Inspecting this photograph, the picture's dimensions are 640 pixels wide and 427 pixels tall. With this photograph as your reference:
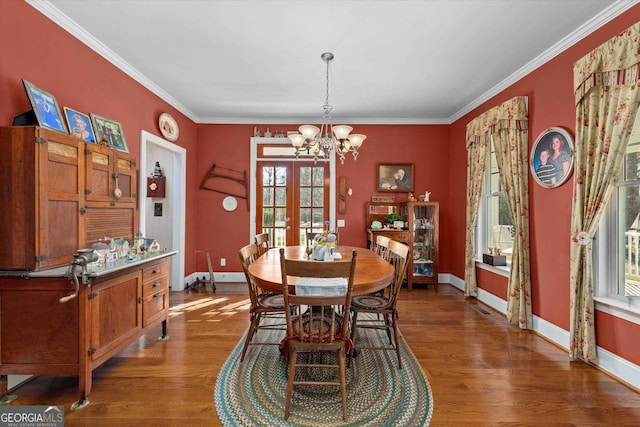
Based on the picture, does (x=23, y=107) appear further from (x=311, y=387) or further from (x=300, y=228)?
(x=300, y=228)

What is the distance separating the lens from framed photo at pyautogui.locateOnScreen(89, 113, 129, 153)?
101 inches

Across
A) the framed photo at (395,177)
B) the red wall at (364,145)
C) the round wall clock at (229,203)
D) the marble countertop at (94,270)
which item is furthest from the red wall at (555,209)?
the round wall clock at (229,203)

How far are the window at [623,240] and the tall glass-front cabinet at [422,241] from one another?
2308 mm

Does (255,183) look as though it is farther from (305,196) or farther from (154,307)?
(154,307)

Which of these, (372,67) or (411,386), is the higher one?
(372,67)

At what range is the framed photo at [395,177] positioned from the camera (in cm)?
495

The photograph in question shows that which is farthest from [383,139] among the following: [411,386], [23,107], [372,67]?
[23,107]

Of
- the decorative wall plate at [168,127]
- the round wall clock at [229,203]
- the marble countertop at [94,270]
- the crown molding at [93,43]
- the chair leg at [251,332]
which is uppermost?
the crown molding at [93,43]

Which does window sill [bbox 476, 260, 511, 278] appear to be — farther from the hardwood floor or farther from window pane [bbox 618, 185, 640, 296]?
window pane [bbox 618, 185, 640, 296]

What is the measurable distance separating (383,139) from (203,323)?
3888mm

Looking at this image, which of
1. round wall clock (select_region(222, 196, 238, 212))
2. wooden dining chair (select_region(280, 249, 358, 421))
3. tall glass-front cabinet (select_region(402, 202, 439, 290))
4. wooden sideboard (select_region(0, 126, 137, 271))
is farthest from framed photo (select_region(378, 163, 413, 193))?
wooden sideboard (select_region(0, 126, 137, 271))

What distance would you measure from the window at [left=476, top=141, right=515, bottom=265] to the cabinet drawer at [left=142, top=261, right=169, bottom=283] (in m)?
3.99

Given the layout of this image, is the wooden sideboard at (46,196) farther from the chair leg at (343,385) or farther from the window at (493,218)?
the window at (493,218)

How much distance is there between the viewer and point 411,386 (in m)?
2.09
